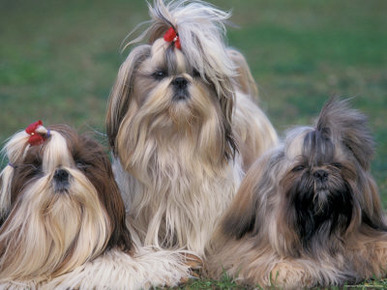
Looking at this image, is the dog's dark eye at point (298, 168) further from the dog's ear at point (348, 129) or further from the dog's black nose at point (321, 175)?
the dog's ear at point (348, 129)

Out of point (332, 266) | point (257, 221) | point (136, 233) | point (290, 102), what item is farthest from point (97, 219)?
point (290, 102)

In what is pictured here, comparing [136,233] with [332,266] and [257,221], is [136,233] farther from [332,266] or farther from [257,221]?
[332,266]

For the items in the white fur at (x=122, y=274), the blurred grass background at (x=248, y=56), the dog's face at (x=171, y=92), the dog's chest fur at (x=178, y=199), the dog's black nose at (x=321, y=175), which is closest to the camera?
the dog's black nose at (x=321, y=175)

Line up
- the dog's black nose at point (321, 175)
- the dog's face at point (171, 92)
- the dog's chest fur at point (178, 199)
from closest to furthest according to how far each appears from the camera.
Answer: the dog's black nose at point (321, 175)
the dog's face at point (171, 92)
the dog's chest fur at point (178, 199)

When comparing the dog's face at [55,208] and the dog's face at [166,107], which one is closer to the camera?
the dog's face at [55,208]

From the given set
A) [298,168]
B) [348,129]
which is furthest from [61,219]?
[348,129]

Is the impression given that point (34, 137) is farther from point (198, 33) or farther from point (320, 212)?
point (320, 212)

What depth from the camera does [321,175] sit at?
388 cm

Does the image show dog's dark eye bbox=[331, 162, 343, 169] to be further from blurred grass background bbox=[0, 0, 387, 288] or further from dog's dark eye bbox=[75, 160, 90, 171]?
dog's dark eye bbox=[75, 160, 90, 171]

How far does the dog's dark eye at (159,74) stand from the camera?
13.9 ft

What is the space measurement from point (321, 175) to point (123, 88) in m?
1.29

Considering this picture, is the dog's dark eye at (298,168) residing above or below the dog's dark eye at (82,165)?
below

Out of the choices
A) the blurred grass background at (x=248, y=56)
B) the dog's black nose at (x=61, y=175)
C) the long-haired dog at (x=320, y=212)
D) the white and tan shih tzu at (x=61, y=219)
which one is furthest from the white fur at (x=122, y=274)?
the dog's black nose at (x=61, y=175)

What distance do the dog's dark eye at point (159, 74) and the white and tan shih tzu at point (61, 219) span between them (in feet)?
1.83
